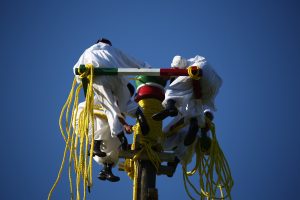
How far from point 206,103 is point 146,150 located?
4.18 feet

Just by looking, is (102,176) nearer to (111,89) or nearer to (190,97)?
(111,89)

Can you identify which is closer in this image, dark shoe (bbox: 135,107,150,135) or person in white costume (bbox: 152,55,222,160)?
dark shoe (bbox: 135,107,150,135)

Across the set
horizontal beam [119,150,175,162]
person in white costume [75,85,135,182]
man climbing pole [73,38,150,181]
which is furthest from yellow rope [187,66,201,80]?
horizontal beam [119,150,175,162]

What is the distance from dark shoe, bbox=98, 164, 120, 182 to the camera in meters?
9.35

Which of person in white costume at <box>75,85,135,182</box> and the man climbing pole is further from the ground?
the man climbing pole

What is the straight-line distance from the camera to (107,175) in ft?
31.2

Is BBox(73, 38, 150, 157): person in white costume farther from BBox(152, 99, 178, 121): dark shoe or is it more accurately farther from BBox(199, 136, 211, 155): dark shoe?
BBox(199, 136, 211, 155): dark shoe

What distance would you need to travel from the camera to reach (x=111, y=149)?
9531mm

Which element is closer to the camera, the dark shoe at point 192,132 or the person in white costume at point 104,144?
the dark shoe at point 192,132

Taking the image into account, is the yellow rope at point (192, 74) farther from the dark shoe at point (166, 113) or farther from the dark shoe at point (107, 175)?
the dark shoe at point (107, 175)

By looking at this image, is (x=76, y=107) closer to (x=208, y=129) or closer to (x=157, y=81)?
(x=157, y=81)

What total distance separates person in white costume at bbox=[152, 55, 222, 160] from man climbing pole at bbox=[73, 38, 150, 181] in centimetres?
47

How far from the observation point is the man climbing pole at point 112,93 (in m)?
8.95

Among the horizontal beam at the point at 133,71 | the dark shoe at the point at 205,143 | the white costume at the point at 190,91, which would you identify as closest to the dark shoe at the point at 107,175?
the white costume at the point at 190,91
